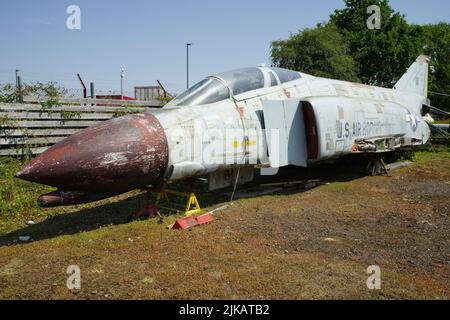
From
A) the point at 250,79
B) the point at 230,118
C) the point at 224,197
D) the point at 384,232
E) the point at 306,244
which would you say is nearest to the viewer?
→ the point at 306,244

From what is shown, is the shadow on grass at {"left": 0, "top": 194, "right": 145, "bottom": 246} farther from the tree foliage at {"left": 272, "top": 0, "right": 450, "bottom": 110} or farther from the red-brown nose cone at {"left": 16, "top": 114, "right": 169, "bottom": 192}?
the tree foliage at {"left": 272, "top": 0, "right": 450, "bottom": 110}

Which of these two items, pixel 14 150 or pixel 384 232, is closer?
pixel 384 232

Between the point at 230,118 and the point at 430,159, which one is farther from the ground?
the point at 230,118

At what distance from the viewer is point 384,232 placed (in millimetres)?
6273

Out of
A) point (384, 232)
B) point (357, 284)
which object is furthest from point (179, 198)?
point (357, 284)

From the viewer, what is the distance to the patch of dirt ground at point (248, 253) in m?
4.27

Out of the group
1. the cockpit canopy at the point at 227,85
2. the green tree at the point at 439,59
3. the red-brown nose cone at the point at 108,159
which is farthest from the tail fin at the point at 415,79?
the green tree at the point at 439,59

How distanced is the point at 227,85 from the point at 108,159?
9.60ft

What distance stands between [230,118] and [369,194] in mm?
3940

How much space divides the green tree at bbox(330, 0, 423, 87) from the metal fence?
2620 centimetres

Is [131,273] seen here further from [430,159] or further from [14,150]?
[430,159]

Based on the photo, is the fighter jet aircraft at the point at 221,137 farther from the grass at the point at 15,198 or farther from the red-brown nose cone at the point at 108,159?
the grass at the point at 15,198

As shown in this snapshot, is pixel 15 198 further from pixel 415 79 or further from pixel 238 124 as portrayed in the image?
pixel 415 79
